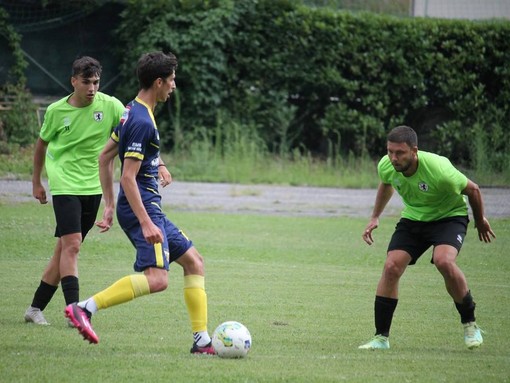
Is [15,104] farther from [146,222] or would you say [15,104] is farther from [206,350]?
[146,222]

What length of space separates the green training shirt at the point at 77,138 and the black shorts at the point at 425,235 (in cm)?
262

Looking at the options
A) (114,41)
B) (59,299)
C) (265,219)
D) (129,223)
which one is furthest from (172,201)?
(129,223)

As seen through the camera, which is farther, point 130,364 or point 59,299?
point 59,299

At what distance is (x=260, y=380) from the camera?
6.21 m

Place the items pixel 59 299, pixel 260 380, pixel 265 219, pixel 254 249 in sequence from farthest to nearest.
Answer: pixel 265 219, pixel 254 249, pixel 59 299, pixel 260 380

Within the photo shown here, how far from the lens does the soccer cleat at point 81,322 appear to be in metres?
6.58

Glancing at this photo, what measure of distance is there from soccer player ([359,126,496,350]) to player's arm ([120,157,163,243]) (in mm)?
2066

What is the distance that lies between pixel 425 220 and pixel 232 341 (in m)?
2.11

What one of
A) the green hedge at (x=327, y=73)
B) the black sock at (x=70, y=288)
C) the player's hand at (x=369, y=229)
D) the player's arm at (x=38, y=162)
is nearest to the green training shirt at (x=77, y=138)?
the player's arm at (x=38, y=162)

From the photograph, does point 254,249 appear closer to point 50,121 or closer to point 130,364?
point 50,121

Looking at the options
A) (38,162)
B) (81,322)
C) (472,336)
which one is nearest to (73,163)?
(38,162)

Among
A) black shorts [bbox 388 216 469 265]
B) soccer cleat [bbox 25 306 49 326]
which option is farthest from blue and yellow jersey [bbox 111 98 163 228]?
black shorts [bbox 388 216 469 265]

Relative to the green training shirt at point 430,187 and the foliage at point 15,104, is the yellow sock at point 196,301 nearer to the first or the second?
the green training shirt at point 430,187

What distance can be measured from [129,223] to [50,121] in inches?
74.5
